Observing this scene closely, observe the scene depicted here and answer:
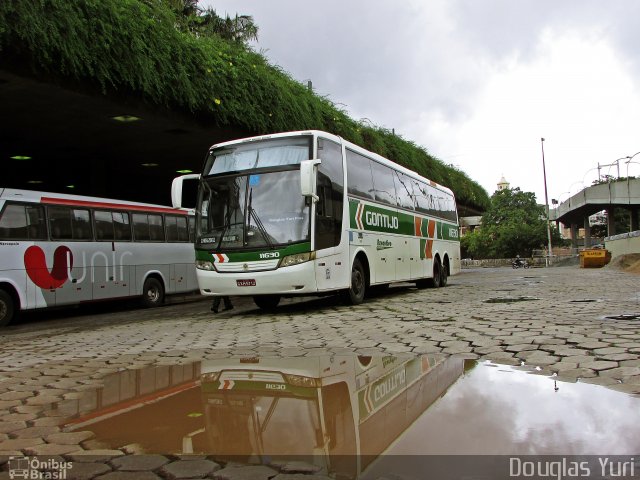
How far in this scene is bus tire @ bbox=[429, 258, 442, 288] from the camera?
60.0 feet

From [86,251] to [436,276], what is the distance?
35.2 feet

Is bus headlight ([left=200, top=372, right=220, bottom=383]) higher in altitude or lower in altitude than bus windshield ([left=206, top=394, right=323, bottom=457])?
higher

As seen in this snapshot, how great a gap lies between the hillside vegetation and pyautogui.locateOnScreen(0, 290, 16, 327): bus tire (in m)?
5.38

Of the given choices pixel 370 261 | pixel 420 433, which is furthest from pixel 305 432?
pixel 370 261

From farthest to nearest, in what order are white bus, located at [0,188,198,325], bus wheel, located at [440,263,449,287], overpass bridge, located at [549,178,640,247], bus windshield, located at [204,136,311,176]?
overpass bridge, located at [549,178,640,247] < bus wheel, located at [440,263,449,287] < white bus, located at [0,188,198,325] < bus windshield, located at [204,136,311,176]

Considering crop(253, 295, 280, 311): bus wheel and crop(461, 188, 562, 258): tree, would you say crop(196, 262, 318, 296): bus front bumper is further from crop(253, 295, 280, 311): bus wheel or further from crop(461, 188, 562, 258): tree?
crop(461, 188, 562, 258): tree

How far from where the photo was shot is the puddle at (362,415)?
307cm

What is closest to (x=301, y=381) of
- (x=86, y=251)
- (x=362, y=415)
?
(x=362, y=415)

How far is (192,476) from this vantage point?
2.83m

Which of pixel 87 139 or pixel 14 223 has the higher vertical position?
pixel 87 139

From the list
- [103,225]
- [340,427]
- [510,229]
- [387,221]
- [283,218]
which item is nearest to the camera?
[340,427]

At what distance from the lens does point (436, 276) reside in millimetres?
18531

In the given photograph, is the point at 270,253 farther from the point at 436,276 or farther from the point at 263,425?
the point at 436,276

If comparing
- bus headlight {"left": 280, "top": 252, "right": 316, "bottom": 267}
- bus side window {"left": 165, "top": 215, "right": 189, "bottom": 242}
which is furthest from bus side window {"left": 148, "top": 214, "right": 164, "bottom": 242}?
bus headlight {"left": 280, "top": 252, "right": 316, "bottom": 267}
